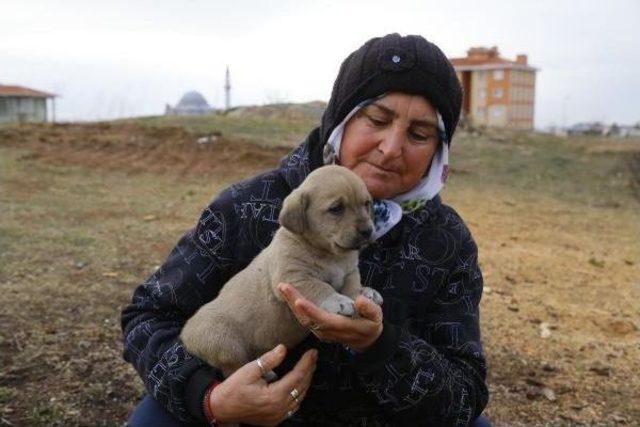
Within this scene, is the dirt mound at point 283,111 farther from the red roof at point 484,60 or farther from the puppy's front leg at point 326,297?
the red roof at point 484,60

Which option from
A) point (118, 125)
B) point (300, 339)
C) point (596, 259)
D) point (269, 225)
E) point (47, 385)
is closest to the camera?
point (300, 339)

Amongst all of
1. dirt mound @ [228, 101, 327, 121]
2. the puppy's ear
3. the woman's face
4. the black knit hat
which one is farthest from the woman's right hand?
dirt mound @ [228, 101, 327, 121]

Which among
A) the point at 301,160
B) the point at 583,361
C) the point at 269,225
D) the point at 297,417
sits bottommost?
the point at 583,361

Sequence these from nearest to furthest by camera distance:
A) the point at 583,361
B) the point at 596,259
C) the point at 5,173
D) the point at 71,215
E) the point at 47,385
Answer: the point at 47,385
the point at 583,361
the point at 596,259
the point at 71,215
the point at 5,173

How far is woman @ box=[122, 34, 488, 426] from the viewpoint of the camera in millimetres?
2744

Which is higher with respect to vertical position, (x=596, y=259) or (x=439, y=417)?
(x=439, y=417)

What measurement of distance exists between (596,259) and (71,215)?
7.54m

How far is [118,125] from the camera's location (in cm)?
2272

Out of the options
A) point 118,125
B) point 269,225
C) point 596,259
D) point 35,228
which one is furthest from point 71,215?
point 118,125

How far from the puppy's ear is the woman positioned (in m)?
0.36

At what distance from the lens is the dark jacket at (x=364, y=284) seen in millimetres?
2891

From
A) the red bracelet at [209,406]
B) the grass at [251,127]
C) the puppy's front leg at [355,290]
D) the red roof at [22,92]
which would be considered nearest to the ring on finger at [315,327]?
the puppy's front leg at [355,290]

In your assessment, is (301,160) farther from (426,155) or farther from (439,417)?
(439,417)

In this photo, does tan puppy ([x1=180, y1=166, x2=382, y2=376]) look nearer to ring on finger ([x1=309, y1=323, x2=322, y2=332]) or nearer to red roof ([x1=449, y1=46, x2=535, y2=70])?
ring on finger ([x1=309, y1=323, x2=322, y2=332])
